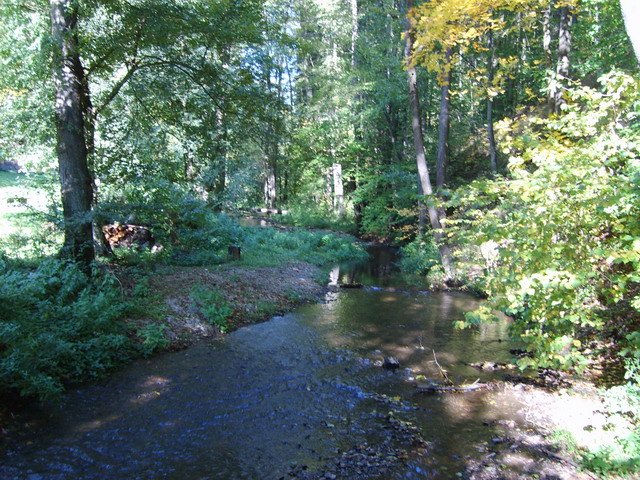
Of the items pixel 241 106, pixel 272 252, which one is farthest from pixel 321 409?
pixel 272 252

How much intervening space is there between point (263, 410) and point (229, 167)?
30.3ft

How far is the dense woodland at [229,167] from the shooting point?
472 cm

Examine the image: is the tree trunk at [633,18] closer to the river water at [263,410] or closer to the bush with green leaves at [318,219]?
the river water at [263,410]

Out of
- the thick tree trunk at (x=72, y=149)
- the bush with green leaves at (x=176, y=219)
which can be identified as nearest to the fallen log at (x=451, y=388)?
the bush with green leaves at (x=176, y=219)

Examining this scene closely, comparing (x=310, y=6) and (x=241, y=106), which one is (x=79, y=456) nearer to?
(x=241, y=106)

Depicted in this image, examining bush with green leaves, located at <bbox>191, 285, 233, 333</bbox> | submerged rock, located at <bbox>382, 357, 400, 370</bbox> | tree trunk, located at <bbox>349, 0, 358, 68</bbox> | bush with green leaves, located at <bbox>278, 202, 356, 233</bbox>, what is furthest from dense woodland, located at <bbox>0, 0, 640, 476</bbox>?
tree trunk, located at <bbox>349, 0, 358, 68</bbox>

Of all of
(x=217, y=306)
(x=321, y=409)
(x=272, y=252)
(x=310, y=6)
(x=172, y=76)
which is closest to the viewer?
(x=321, y=409)

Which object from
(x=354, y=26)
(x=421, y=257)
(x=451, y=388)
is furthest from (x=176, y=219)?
(x=354, y=26)

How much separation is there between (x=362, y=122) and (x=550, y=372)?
20.3 m

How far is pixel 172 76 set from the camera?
10578 mm

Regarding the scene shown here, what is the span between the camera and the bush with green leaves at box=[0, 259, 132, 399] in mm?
5422

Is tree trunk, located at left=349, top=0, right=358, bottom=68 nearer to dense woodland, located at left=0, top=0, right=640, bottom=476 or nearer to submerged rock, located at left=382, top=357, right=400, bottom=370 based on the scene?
dense woodland, located at left=0, top=0, right=640, bottom=476

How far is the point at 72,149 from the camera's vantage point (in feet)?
28.5

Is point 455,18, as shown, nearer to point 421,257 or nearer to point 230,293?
point 230,293
